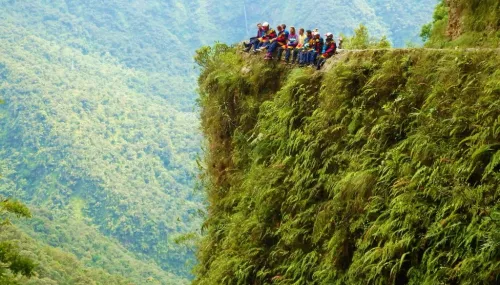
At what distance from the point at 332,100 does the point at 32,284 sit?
43.0 metres

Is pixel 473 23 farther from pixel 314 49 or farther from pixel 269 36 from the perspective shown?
pixel 269 36

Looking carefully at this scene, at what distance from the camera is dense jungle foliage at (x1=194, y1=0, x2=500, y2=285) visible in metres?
5.57

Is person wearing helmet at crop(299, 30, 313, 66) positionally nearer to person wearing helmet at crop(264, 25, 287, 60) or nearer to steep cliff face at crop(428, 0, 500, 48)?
person wearing helmet at crop(264, 25, 287, 60)

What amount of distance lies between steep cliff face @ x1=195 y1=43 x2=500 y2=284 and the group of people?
1.11 feet


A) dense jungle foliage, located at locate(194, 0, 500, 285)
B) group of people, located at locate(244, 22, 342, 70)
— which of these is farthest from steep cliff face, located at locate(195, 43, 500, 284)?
group of people, located at locate(244, 22, 342, 70)

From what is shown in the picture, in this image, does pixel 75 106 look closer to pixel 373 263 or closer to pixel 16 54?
pixel 16 54

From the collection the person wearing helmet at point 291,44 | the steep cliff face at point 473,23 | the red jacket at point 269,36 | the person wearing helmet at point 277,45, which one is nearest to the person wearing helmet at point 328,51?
the person wearing helmet at point 291,44

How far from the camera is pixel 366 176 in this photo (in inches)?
266

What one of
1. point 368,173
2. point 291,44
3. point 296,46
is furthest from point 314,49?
point 368,173

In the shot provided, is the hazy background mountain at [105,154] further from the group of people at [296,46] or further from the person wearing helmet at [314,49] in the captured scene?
the person wearing helmet at [314,49]

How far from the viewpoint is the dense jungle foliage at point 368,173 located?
18.3ft

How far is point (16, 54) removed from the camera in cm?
18438

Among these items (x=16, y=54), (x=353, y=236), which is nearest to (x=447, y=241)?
(x=353, y=236)

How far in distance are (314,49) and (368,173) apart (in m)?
3.78
